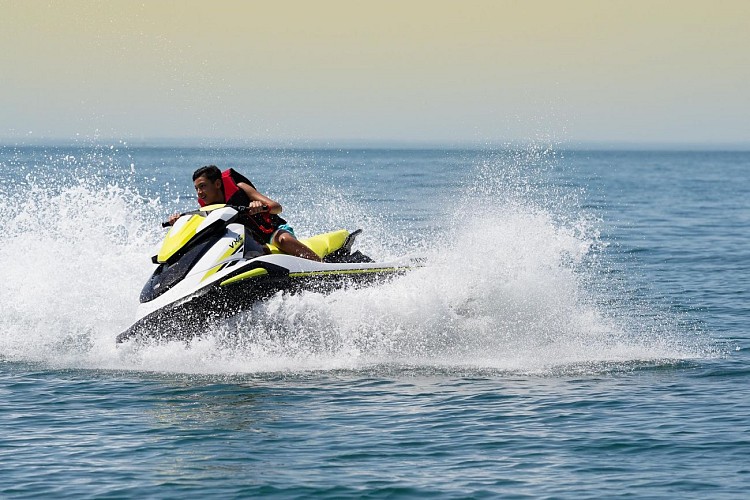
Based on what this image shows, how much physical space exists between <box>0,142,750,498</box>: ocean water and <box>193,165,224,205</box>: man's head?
1.19 m

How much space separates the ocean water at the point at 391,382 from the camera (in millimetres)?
6453

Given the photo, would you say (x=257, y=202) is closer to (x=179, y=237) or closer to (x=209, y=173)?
(x=209, y=173)

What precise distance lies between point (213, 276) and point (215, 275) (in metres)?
0.02

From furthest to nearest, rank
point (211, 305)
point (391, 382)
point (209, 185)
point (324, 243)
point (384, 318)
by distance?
point (324, 243), point (209, 185), point (384, 318), point (211, 305), point (391, 382)

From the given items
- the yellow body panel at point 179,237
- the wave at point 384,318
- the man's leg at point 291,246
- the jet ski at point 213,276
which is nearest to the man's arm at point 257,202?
the jet ski at point 213,276

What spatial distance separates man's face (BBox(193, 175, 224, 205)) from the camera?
984cm

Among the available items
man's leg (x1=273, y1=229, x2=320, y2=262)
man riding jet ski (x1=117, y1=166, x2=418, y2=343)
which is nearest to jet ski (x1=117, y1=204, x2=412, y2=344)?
man riding jet ski (x1=117, y1=166, x2=418, y2=343)

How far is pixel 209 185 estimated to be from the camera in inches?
388

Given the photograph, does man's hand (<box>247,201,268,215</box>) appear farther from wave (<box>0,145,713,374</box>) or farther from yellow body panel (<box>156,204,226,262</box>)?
wave (<box>0,145,713,374</box>)

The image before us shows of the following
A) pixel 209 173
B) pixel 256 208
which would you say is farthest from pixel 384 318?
pixel 209 173

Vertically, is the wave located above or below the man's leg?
below

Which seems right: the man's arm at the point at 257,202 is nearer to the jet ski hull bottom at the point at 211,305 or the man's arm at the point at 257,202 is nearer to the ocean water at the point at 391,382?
the jet ski hull bottom at the point at 211,305

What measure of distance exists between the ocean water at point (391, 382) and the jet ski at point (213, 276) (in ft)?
0.46

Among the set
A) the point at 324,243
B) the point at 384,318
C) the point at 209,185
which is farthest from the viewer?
the point at 324,243
